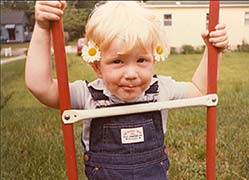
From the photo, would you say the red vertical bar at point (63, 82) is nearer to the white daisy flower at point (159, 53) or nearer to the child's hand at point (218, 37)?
the white daisy flower at point (159, 53)

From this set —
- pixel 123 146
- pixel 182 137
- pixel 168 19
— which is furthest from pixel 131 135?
pixel 182 137

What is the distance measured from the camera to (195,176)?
96.5 inches

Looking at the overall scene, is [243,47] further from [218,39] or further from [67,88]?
[67,88]

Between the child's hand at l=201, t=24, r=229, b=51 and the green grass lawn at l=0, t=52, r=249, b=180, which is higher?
the child's hand at l=201, t=24, r=229, b=51

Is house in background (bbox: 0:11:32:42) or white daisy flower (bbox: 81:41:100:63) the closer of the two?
white daisy flower (bbox: 81:41:100:63)

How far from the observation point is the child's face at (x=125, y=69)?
1.48m

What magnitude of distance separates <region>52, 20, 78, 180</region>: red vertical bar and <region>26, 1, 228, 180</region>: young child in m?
0.04

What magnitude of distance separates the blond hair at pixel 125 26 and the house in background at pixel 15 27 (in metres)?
1.26

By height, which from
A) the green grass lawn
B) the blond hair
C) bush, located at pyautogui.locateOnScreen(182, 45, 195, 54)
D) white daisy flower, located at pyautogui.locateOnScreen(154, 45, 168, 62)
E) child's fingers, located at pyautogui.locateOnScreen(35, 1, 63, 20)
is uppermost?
child's fingers, located at pyautogui.locateOnScreen(35, 1, 63, 20)

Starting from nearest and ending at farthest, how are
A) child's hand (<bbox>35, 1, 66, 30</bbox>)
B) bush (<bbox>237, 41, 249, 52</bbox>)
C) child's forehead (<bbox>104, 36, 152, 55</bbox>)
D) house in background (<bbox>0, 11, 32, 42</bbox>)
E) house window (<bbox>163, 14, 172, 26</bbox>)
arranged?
1. child's hand (<bbox>35, 1, 66, 30</bbox>)
2. child's forehead (<bbox>104, 36, 152, 55</bbox>)
3. house window (<bbox>163, 14, 172, 26</bbox>)
4. bush (<bbox>237, 41, 249, 52</bbox>)
5. house in background (<bbox>0, 11, 32, 42</bbox>)

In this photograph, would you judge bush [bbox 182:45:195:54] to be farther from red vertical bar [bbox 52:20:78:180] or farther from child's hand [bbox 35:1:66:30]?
child's hand [bbox 35:1:66:30]

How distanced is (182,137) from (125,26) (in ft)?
5.22

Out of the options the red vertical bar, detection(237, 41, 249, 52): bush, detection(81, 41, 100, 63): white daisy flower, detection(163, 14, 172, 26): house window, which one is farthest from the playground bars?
detection(237, 41, 249, 52): bush

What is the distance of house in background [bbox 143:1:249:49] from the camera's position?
7.67 ft
